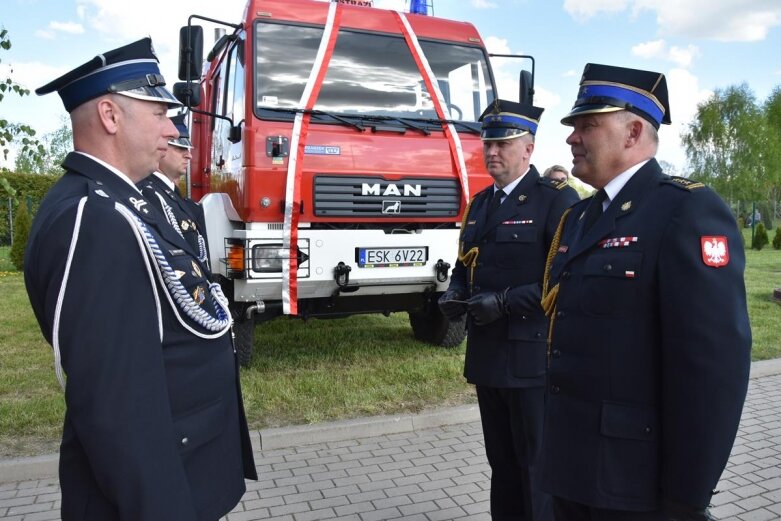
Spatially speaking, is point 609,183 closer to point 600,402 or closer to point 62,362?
point 600,402

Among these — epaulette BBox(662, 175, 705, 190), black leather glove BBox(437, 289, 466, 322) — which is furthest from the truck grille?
epaulette BBox(662, 175, 705, 190)

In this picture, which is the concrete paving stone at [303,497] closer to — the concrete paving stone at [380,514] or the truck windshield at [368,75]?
the concrete paving stone at [380,514]

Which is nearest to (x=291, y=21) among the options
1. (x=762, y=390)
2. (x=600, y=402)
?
(x=600, y=402)

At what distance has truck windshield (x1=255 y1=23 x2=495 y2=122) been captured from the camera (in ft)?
16.9

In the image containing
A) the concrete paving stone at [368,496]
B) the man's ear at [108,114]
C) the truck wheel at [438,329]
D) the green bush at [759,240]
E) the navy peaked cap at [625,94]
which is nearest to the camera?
the man's ear at [108,114]

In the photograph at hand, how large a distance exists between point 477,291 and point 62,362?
7.04 ft

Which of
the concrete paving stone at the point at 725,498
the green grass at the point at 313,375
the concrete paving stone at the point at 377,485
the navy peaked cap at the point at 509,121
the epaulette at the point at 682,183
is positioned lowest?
the concrete paving stone at the point at 377,485

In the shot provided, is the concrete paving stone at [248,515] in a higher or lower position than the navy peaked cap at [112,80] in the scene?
lower

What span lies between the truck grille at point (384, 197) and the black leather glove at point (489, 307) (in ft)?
7.59

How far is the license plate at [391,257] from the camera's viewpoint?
5.23 metres

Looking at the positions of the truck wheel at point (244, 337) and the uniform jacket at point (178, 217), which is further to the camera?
the truck wheel at point (244, 337)

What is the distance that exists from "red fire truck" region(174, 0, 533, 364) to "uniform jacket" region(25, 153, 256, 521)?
130 inches

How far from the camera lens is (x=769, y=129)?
50344mm

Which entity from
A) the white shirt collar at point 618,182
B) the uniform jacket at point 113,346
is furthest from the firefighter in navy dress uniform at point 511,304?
the uniform jacket at point 113,346
